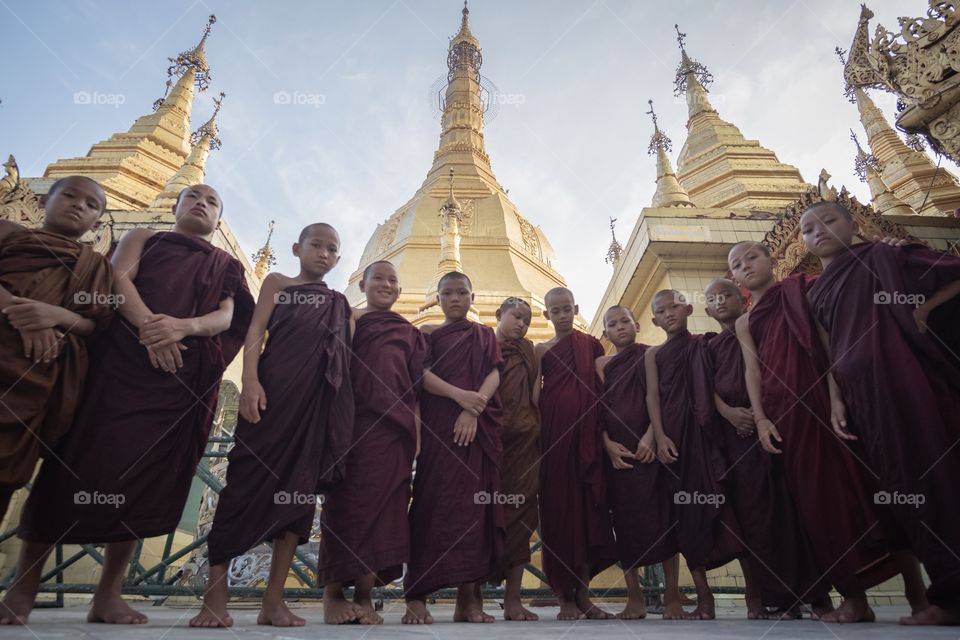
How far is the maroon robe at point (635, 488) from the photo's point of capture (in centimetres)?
327

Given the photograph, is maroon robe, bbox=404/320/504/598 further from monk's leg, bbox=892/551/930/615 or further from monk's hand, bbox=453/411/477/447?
monk's leg, bbox=892/551/930/615

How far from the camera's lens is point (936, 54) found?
5.58m

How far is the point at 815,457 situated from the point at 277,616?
2.58 meters

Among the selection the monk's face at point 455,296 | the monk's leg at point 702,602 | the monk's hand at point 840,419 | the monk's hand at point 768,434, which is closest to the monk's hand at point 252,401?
the monk's face at point 455,296

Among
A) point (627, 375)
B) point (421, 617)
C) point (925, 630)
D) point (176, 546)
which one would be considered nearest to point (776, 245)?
point (627, 375)

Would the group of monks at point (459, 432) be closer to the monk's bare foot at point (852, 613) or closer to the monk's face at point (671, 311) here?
the monk's bare foot at point (852, 613)

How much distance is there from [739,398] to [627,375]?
2.47ft

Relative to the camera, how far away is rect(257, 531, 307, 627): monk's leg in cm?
215

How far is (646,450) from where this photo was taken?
346cm

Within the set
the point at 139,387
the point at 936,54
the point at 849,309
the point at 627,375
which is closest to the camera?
the point at 139,387

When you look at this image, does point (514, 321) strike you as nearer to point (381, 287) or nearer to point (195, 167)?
point (381, 287)

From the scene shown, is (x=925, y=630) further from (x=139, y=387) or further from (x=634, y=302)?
(x=634, y=302)

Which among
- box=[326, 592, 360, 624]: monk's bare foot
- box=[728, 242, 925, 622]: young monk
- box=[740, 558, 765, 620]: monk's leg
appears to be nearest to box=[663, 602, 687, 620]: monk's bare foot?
box=[740, 558, 765, 620]: monk's leg

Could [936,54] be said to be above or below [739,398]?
above
